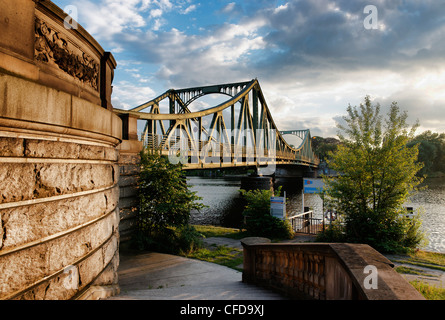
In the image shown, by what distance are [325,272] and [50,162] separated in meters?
2.76

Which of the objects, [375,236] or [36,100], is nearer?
[36,100]

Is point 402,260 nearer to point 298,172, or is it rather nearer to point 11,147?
point 11,147

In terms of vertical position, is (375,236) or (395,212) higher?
(395,212)

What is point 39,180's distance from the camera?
2.16m

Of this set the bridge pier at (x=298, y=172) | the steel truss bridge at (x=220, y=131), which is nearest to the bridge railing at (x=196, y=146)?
the steel truss bridge at (x=220, y=131)

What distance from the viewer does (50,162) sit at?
7.52 feet

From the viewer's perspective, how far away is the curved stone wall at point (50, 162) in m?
1.92

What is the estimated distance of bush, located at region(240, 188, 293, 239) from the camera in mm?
10797

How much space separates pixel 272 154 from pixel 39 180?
3498cm

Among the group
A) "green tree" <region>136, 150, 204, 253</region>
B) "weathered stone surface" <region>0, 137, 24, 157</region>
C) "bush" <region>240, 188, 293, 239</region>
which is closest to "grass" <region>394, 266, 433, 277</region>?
"bush" <region>240, 188, 293, 239</region>

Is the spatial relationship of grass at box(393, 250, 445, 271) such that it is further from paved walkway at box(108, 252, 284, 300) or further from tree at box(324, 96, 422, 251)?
paved walkway at box(108, 252, 284, 300)

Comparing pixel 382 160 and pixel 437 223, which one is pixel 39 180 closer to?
pixel 382 160

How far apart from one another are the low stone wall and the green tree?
9.84 ft
